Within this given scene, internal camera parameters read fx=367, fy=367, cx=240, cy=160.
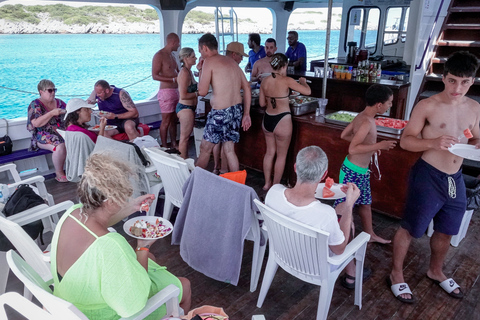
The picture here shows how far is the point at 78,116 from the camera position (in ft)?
12.8

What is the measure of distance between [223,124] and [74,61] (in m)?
44.5

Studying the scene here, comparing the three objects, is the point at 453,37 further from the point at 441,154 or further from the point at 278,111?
the point at 441,154

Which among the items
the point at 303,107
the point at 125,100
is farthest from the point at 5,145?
the point at 303,107

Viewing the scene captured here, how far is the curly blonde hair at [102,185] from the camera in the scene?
156 centimetres

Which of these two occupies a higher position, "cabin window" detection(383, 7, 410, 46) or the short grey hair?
"cabin window" detection(383, 7, 410, 46)

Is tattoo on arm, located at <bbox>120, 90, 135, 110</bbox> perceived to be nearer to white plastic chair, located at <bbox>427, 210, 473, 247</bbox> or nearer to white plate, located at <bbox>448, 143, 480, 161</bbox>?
white plate, located at <bbox>448, 143, 480, 161</bbox>

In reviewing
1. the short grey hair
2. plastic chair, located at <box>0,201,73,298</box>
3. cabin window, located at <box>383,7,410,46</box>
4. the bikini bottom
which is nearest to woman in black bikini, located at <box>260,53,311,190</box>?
the bikini bottom

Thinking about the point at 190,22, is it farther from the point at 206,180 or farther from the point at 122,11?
the point at 206,180

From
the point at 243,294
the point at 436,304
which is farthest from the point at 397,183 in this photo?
the point at 243,294

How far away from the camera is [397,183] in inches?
139

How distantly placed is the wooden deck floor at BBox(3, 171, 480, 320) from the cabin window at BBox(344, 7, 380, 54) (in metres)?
7.76

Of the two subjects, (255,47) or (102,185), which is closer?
(102,185)

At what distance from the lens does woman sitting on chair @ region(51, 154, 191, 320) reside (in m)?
1.45

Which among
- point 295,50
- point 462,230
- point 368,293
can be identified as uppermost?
point 295,50
